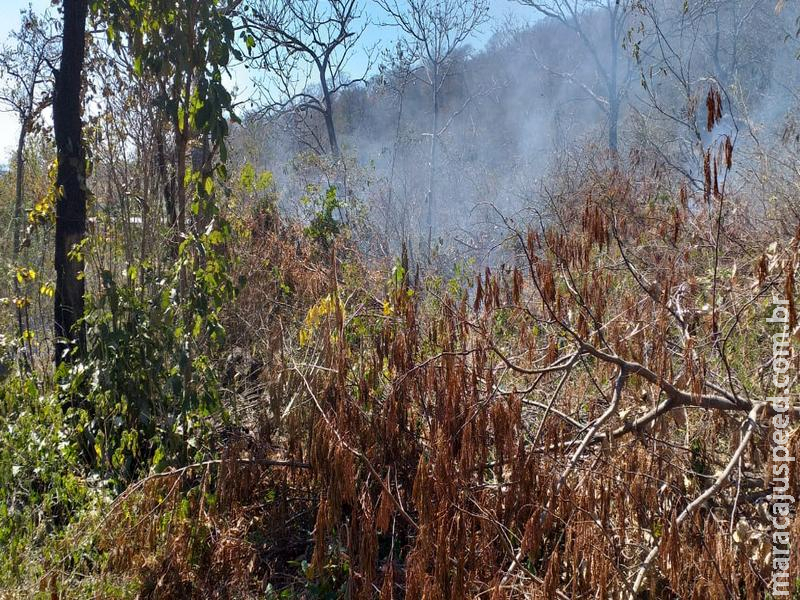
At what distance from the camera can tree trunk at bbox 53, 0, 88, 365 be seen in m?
3.96

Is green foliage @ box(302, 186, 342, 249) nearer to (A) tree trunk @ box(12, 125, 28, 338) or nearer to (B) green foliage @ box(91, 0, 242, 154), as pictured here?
(A) tree trunk @ box(12, 125, 28, 338)

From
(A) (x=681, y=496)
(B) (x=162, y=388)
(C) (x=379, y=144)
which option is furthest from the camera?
(C) (x=379, y=144)

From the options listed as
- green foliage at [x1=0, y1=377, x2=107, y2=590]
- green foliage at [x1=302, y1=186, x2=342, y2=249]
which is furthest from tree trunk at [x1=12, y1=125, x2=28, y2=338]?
green foliage at [x1=302, y1=186, x2=342, y2=249]

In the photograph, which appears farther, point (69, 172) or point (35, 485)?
point (69, 172)

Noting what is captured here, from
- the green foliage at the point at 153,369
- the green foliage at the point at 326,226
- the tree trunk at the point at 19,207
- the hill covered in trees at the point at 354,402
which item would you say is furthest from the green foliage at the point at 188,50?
the green foliage at the point at 326,226

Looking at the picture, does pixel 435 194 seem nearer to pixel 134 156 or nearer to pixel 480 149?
pixel 480 149

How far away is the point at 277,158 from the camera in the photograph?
17453 mm

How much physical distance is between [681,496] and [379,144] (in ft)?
69.6

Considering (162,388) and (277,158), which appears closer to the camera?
(162,388)

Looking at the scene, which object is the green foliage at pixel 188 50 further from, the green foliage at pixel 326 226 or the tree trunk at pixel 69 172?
the green foliage at pixel 326 226

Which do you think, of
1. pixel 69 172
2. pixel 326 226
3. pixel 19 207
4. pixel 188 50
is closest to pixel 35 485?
pixel 69 172

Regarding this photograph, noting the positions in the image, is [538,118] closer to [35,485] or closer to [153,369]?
[153,369]

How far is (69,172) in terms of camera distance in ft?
13.0

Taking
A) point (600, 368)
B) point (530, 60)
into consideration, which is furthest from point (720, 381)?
point (530, 60)
